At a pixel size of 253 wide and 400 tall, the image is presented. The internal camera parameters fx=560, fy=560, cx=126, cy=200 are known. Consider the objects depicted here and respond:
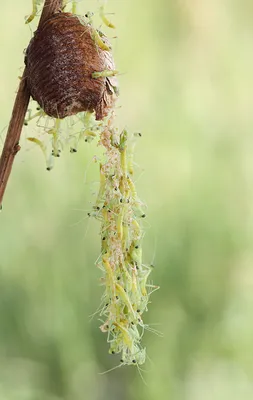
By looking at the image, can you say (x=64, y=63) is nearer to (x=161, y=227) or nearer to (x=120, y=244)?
(x=120, y=244)

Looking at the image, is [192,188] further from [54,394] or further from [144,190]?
[54,394]

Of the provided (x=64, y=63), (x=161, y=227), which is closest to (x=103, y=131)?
(x=64, y=63)

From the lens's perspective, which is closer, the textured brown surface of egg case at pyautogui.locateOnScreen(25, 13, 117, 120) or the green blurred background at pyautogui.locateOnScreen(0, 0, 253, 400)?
the textured brown surface of egg case at pyautogui.locateOnScreen(25, 13, 117, 120)

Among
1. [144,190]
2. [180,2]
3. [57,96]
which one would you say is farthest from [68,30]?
[180,2]

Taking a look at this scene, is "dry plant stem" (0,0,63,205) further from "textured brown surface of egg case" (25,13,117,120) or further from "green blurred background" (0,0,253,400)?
"green blurred background" (0,0,253,400)

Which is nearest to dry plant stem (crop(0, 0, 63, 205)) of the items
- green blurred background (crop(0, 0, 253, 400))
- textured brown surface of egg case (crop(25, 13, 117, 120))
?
textured brown surface of egg case (crop(25, 13, 117, 120))

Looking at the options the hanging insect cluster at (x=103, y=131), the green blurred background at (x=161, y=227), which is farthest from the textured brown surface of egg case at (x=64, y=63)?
the green blurred background at (x=161, y=227)
